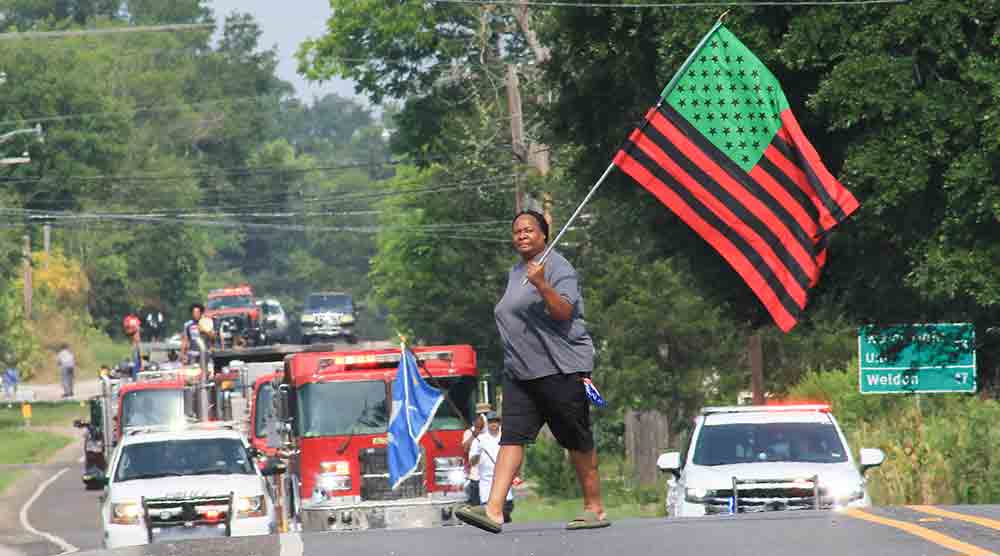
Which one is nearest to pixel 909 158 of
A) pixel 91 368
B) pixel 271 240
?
pixel 91 368

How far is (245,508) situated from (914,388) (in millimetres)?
9749

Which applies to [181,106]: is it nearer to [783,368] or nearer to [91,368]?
[91,368]

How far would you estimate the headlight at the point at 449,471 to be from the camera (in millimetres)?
25578

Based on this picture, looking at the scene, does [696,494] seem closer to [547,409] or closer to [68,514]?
[547,409]

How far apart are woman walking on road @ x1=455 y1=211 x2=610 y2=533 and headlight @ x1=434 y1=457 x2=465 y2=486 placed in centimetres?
1407

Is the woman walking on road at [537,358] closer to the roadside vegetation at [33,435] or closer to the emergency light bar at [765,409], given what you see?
the emergency light bar at [765,409]

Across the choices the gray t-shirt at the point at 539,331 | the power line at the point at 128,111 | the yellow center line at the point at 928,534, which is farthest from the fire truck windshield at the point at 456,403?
the power line at the point at 128,111

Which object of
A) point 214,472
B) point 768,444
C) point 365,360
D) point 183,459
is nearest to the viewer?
point 768,444

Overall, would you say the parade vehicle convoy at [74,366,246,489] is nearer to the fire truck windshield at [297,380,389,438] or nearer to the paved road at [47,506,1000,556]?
the fire truck windshield at [297,380,389,438]

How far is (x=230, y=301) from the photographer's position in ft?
258

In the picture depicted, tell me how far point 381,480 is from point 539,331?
14646 millimetres

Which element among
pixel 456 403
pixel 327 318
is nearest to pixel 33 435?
pixel 327 318

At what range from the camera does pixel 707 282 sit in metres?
25.5

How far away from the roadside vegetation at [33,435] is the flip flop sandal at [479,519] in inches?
1339
